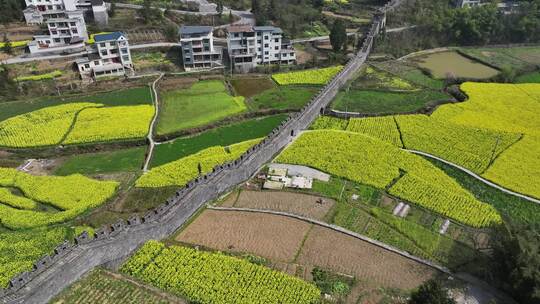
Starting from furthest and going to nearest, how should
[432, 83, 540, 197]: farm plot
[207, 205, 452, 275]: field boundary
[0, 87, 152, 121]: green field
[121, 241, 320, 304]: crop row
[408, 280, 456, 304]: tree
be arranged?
[0, 87, 152, 121]: green field → [432, 83, 540, 197]: farm plot → [207, 205, 452, 275]: field boundary → [121, 241, 320, 304]: crop row → [408, 280, 456, 304]: tree

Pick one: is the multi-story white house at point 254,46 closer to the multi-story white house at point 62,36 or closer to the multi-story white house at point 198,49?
the multi-story white house at point 198,49

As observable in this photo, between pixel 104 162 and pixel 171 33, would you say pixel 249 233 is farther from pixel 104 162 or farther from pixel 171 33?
pixel 171 33

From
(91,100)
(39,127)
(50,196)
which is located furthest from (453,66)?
(39,127)

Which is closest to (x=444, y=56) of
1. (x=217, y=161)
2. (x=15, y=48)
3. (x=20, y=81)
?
(x=217, y=161)

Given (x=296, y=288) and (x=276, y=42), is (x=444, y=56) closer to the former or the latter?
(x=276, y=42)

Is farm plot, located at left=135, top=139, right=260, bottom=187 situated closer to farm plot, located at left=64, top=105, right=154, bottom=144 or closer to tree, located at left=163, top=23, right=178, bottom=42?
farm plot, located at left=64, top=105, right=154, bottom=144

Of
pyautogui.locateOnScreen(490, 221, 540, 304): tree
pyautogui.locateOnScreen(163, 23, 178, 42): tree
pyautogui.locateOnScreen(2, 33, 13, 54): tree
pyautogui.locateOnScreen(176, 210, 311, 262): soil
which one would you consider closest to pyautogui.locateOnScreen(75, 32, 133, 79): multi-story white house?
pyautogui.locateOnScreen(163, 23, 178, 42): tree
